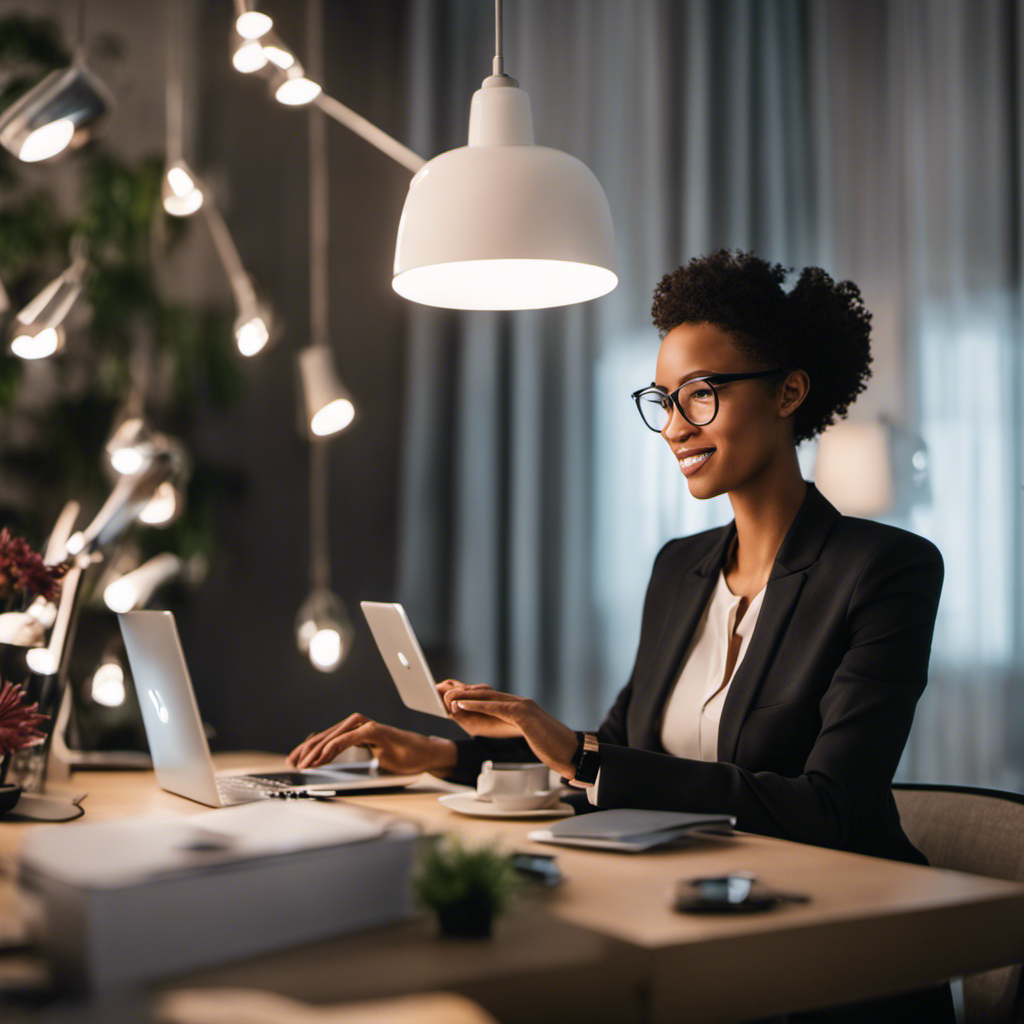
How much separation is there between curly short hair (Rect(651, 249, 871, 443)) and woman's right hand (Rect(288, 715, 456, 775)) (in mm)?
817

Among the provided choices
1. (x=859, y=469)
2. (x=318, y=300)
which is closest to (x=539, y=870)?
(x=859, y=469)

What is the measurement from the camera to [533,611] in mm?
3447

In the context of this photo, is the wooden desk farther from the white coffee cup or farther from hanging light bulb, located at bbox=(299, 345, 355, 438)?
hanging light bulb, located at bbox=(299, 345, 355, 438)

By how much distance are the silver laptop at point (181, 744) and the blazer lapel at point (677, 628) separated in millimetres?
408

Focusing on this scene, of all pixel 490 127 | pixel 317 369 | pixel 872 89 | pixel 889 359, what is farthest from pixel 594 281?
pixel 872 89

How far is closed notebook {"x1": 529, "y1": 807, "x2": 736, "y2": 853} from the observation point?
1244mm

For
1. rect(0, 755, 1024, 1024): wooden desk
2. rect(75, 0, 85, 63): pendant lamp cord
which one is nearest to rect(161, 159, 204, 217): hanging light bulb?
rect(75, 0, 85, 63): pendant lamp cord

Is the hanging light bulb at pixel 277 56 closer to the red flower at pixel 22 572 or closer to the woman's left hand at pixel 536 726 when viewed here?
the red flower at pixel 22 572

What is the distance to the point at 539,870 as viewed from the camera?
1075 mm

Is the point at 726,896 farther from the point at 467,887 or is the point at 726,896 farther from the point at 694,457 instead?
the point at 694,457

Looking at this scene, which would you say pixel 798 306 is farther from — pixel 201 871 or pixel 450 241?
pixel 201 871

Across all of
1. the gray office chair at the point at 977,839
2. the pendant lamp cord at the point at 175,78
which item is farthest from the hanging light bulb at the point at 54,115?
the pendant lamp cord at the point at 175,78

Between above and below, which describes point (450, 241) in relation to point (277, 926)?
above

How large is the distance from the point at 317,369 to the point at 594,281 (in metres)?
1.10
